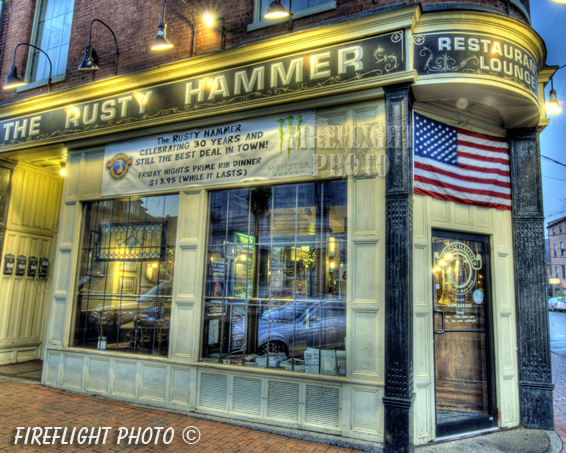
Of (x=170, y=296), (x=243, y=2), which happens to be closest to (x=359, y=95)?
(x=243, y=2)

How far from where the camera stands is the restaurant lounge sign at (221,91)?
219 inches

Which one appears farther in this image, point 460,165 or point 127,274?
point 127,274

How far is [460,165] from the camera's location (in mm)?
6078

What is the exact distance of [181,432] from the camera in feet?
17.6

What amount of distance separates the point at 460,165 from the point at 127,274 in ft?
18.1

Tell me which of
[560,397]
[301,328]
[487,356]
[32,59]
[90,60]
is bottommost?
[560,397]

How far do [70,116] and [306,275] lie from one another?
544 cm

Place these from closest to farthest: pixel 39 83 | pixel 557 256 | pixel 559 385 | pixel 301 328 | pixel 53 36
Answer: pixel 301 328 < pixel 559 385 < pixel 39 83 < pixel 53 36 < pixel 557 256

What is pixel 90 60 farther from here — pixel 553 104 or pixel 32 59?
pixel 553 104

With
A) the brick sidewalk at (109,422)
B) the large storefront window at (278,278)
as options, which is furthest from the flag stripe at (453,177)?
the brick sidewalk at (109,422)

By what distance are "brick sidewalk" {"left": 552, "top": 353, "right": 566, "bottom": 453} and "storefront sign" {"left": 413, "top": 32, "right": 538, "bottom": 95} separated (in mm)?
4803

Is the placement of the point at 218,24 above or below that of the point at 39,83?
above

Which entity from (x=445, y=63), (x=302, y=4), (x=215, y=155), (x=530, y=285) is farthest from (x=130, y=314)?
(x=530, y=285)

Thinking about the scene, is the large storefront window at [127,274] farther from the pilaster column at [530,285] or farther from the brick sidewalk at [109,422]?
the pilaster column at [530,285]
